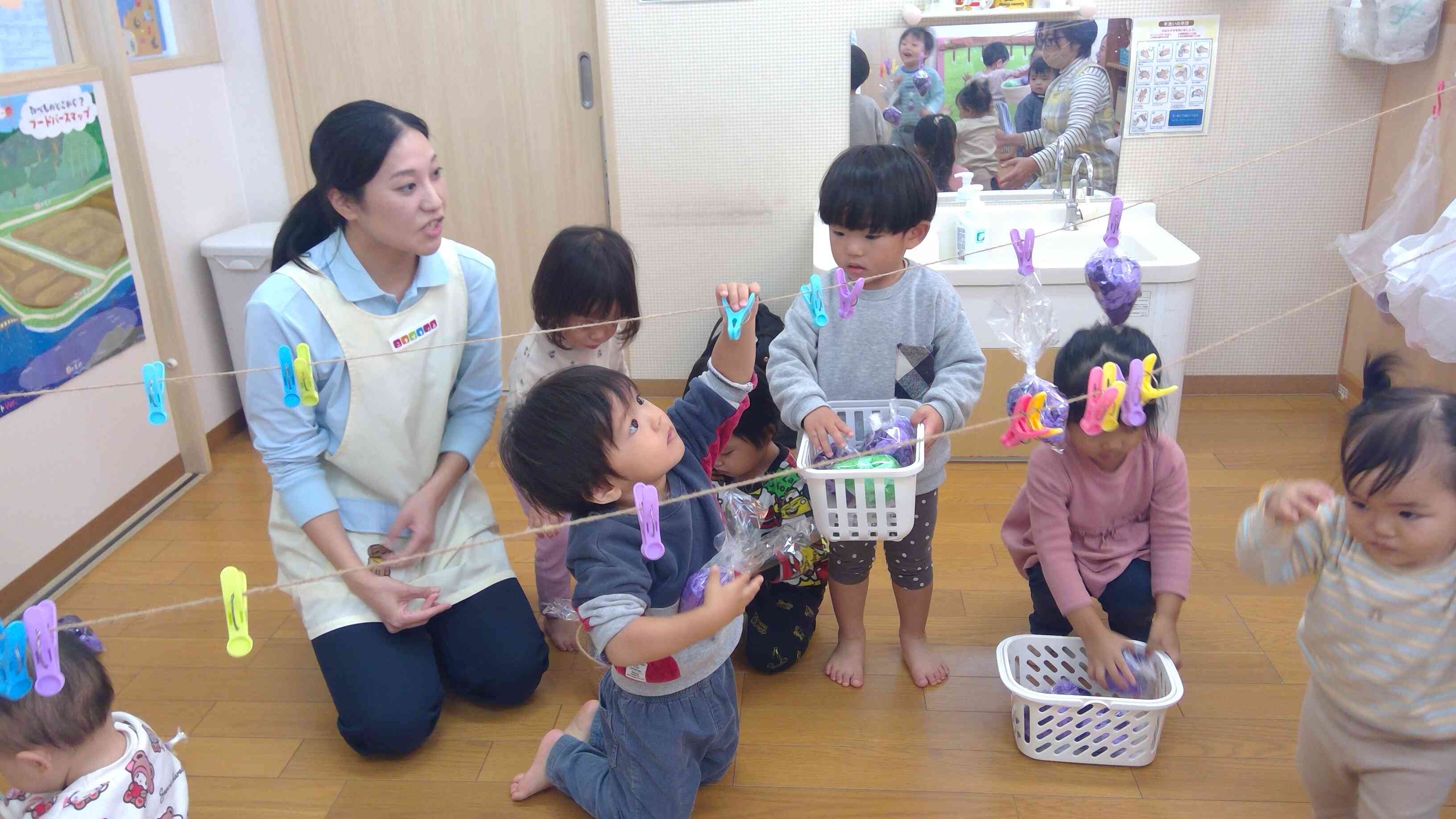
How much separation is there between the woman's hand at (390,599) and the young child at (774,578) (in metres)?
0.56

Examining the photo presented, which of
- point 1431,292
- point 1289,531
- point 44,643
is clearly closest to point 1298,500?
point 1289,531

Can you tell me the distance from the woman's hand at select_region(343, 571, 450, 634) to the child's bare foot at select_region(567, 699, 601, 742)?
0.98 feet

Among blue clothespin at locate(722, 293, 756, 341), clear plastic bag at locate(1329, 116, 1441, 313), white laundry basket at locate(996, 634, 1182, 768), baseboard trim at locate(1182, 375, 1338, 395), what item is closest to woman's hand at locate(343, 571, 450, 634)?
blue clothespin at locate(722, 293, 756, 341)

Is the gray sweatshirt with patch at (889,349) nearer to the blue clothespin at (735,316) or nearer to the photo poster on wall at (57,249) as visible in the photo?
the blue clothespin at (735,316)

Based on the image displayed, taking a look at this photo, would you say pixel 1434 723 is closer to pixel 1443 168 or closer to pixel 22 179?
pixel 1443 168

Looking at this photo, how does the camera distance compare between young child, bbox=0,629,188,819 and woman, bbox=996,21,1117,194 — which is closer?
young child, bbox=0,629,188,819

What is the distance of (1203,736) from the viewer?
175cm

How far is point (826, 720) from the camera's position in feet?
6.02

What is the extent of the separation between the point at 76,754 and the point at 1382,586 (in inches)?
63.9

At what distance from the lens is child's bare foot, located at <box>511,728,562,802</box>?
1675 millimetres

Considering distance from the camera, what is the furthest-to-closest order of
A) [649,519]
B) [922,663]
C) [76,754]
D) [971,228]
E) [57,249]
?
[971,228] < [57,249] < [922,663] < [76,754] < [649,519]

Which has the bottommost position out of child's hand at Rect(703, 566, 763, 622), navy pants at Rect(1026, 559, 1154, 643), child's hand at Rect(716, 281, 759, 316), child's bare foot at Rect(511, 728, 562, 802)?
child's bare foot at Rect(511, 728, 562, 802)

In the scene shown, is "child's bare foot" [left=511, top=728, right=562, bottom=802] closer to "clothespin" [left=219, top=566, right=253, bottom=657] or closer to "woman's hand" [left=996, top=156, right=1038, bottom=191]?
"clothespin" [left=219, top=566, right=253, bottom=657]

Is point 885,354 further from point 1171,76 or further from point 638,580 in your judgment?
point 1171,76
